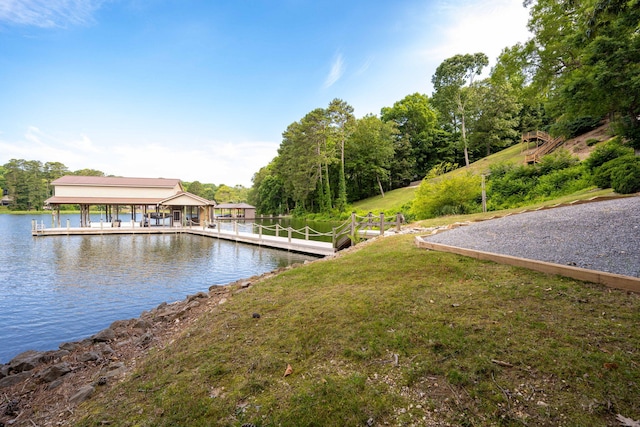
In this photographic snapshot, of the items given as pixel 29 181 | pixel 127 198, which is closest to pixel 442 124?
pixel 127 198

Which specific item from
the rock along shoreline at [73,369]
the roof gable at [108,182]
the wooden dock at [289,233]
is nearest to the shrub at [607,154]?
the wooden dock at [289,233]

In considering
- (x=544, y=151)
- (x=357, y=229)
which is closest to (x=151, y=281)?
(x=357, y=229)

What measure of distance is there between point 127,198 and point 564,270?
38.8m

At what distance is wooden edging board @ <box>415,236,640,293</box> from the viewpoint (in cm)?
394

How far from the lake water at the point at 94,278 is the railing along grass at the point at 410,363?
5513mm

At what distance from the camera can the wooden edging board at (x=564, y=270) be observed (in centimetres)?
394

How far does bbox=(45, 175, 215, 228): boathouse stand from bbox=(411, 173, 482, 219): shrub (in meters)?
24.2

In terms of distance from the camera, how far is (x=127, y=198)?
3406 cm

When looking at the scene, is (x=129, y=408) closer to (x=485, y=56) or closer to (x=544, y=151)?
(x=544, y=151)

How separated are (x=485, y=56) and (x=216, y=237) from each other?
3539 cm

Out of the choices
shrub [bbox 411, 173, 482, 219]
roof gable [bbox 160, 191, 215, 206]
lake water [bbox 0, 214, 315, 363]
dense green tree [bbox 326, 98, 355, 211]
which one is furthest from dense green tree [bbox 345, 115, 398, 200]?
lake water [bbox 0, 214, 315, 363]

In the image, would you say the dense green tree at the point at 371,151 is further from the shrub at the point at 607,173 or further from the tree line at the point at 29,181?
the tree line at the point at 29,181

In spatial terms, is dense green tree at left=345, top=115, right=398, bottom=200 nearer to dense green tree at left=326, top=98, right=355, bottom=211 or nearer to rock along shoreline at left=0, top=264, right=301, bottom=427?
dense green tree at left=326, top=98, right=355, bottom=211

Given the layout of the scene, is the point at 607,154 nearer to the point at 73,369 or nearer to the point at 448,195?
the point at 448,195
